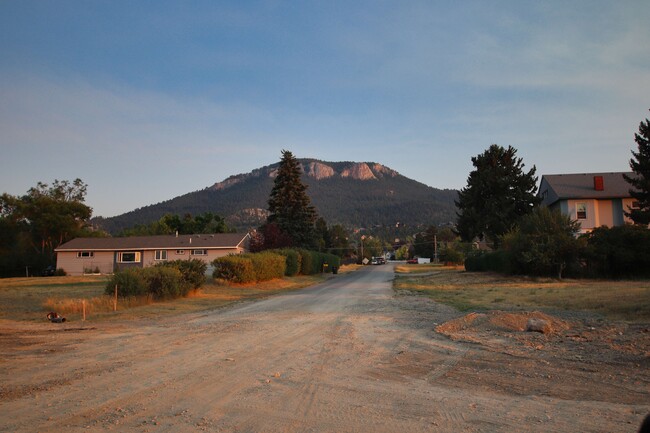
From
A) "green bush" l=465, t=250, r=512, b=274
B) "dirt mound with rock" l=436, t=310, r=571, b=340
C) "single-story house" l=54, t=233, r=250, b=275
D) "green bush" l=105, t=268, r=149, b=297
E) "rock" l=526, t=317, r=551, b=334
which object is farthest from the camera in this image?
"single-story house" l=54, t=233, r=250, b=275

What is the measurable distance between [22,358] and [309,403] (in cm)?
656

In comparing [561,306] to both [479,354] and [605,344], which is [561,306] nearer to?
[605,344]

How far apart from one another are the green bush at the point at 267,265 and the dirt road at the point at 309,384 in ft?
76.1

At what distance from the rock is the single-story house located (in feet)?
156

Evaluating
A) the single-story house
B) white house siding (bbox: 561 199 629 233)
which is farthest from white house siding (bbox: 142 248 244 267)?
white house siding (bbox: 561 199 629 233)

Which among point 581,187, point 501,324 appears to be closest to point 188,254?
point 581,187

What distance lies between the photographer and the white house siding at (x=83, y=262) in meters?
60.8

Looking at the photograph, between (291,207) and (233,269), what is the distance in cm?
2595

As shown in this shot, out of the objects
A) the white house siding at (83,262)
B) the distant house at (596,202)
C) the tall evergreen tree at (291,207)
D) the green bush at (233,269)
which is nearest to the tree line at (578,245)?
the distant house at (596,202)

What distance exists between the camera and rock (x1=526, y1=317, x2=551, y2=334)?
12312 mm

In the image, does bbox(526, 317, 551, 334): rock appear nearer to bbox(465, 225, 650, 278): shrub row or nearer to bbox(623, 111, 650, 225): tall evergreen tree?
bbox(465, 225, 650, 278): shrub row

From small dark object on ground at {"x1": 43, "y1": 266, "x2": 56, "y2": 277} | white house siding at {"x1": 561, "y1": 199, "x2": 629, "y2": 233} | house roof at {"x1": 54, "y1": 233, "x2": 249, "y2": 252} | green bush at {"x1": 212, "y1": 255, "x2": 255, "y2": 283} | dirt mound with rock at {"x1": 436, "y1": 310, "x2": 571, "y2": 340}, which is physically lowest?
small dark object on ground at {"x1": 43, "y1": 266, "x2": 56, "y2": 277}

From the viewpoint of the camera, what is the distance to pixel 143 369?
343 inches

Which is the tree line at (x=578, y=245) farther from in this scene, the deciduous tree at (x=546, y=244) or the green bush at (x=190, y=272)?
the green bush at (x=190, y=272)
